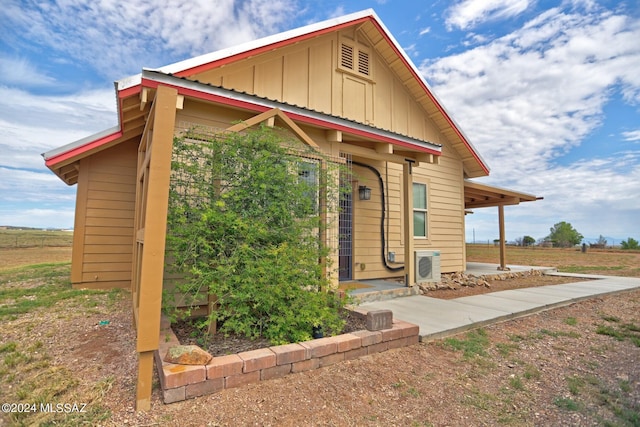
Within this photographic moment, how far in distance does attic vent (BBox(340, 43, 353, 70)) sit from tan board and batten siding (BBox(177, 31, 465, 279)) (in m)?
0.10

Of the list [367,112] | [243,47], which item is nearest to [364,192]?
[367,112]

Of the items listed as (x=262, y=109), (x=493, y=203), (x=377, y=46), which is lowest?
(x=493, y=203)

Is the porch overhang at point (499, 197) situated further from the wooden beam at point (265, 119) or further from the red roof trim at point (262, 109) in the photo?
the wooden beam at point (265, 119)

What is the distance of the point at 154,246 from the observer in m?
2.20

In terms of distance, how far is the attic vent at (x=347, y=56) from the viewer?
22.7ft

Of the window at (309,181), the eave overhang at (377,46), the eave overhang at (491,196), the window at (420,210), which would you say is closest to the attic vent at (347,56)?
the eave overhang at (377,46)

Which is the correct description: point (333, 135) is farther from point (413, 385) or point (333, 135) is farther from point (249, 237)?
point (413, 385)

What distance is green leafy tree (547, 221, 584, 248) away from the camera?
30492 millimetres

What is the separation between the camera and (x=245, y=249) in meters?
2.95

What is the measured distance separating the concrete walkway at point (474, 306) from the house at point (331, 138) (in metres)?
1.00

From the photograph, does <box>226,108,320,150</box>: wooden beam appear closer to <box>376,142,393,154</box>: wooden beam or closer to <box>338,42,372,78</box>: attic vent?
<box>376,142,393,154</box>: wooden beam

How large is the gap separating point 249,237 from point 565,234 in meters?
38.6

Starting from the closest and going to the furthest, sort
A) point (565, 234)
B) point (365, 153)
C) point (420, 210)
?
point (365, 153), point (420, 210), point (565, 234)

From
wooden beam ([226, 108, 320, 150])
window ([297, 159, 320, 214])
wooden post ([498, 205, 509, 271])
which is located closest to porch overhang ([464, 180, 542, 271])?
wooden post ([498, 205, 509, 271])
